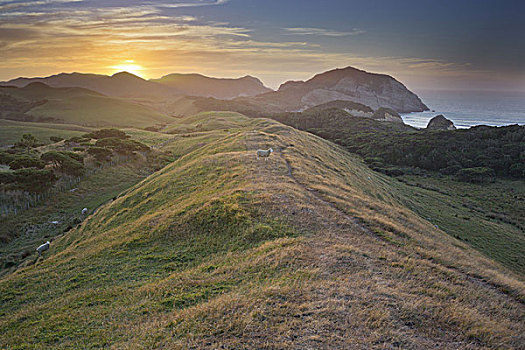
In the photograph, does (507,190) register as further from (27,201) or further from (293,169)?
(27,201)

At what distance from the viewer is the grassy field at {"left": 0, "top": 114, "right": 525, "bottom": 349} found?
29.4 ft

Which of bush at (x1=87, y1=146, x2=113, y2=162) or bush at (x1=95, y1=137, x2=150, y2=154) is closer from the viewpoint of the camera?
bush at (x1=87, y1=146, x2=113, y2=162)

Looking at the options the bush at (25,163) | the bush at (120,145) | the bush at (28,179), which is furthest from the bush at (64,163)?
the bush at (120,145)

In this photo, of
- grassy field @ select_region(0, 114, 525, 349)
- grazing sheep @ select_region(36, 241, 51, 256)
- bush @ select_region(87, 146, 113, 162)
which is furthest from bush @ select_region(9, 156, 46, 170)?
grassy field @ select_region(0, 114, 525, 349)

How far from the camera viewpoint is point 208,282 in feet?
40.1

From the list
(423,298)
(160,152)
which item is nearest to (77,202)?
(160,152)

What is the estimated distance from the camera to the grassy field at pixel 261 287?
352 inches

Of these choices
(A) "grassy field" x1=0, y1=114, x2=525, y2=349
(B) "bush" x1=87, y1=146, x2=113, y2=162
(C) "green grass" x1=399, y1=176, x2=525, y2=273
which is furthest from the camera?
(B) "bush" x1=87, y1=146, x2=113, y2=162

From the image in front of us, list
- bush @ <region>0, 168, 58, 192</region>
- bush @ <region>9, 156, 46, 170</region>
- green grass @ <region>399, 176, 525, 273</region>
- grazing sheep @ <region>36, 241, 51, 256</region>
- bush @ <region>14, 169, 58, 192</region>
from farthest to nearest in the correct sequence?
bush @ <region>9, 156, 46, 170</region> → bush @ <region>14, 169, 58, 192</region> → bush @ <region>0, 168, 58, 192</region> → green grass @ <region>399, 176, 525, 273</region> → grazing sheep @ <region>36, 241, 51, 256</region>

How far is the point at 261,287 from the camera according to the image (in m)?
11.0

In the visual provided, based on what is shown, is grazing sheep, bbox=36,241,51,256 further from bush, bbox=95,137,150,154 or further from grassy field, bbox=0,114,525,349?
bush, bbox=95,137,150,154

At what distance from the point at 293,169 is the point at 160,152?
57.1 m

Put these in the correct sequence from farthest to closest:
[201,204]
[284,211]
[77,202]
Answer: [77,202] → [201,204] → [284,211]

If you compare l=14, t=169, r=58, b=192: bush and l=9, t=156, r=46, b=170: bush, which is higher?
l=9, t=156, r=46, b=170: bush
